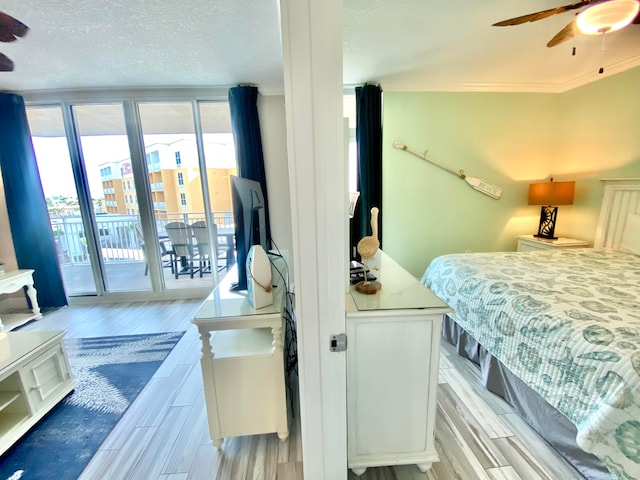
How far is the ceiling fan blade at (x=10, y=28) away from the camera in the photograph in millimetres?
1663

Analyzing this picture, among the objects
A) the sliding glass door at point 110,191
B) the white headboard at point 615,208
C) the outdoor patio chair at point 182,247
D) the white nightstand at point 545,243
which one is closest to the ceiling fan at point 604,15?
the white headboard at point 615,208

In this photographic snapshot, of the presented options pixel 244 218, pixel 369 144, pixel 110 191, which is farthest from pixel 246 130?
pixel 110 191

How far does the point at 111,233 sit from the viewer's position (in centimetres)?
358

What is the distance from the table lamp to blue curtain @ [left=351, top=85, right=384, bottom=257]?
181 centimetres

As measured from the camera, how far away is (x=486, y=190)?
326 cm

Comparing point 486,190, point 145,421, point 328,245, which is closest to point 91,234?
point 145,421

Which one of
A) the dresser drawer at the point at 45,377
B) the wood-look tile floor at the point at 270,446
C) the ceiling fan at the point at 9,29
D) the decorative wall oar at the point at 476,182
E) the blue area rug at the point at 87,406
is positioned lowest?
the wood-look tile floor at the point at 270,446

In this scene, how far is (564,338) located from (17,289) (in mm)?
4663

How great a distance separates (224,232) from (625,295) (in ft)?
12.2

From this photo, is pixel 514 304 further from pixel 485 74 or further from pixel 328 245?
pixel 485 74

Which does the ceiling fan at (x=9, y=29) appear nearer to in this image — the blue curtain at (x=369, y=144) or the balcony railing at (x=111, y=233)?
the balcony railing at (x=111, y=233)

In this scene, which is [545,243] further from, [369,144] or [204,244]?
[204,244]

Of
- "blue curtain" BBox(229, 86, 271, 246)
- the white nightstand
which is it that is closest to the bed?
the white nightstand

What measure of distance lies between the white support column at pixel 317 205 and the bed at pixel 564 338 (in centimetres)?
106
